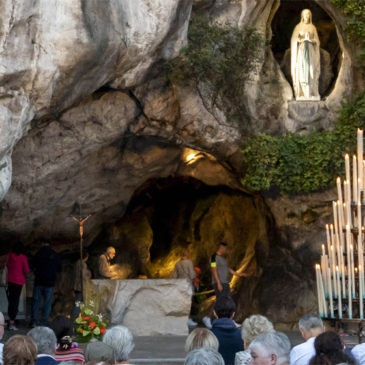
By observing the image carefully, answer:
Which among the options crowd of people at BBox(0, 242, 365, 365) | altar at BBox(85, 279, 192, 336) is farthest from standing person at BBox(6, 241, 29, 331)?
crowd of people at BBox(0, 242, 365, 365)

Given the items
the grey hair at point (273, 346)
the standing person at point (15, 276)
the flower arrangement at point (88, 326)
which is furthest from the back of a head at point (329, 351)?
the standing person at point (15, 276)

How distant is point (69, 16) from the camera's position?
9.80 meters

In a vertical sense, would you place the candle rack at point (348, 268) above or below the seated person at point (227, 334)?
above

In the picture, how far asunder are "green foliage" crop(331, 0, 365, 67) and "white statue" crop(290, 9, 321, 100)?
2.57 ft

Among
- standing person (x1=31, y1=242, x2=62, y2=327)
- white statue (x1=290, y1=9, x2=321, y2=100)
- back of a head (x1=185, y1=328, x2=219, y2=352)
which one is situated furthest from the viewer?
white statue (x1=290, y1=9, x2=321, y2=100)

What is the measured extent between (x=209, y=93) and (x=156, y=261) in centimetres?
595

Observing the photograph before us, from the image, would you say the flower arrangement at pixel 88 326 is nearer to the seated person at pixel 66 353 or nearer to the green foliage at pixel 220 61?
the green foliage at pixel 220 61

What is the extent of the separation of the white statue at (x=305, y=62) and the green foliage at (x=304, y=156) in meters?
0.92

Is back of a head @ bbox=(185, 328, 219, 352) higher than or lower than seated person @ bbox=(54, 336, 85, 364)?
higher

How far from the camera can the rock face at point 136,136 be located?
9844 mm

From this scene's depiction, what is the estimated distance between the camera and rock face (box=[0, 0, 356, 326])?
32.3ft

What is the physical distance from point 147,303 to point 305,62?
501 centimetres

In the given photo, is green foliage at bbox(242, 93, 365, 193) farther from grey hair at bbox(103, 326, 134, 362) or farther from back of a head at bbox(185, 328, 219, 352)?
grey hair at bbox(103, 326, 134, 362)

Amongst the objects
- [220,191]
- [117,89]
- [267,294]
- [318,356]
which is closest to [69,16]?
[117,89]
